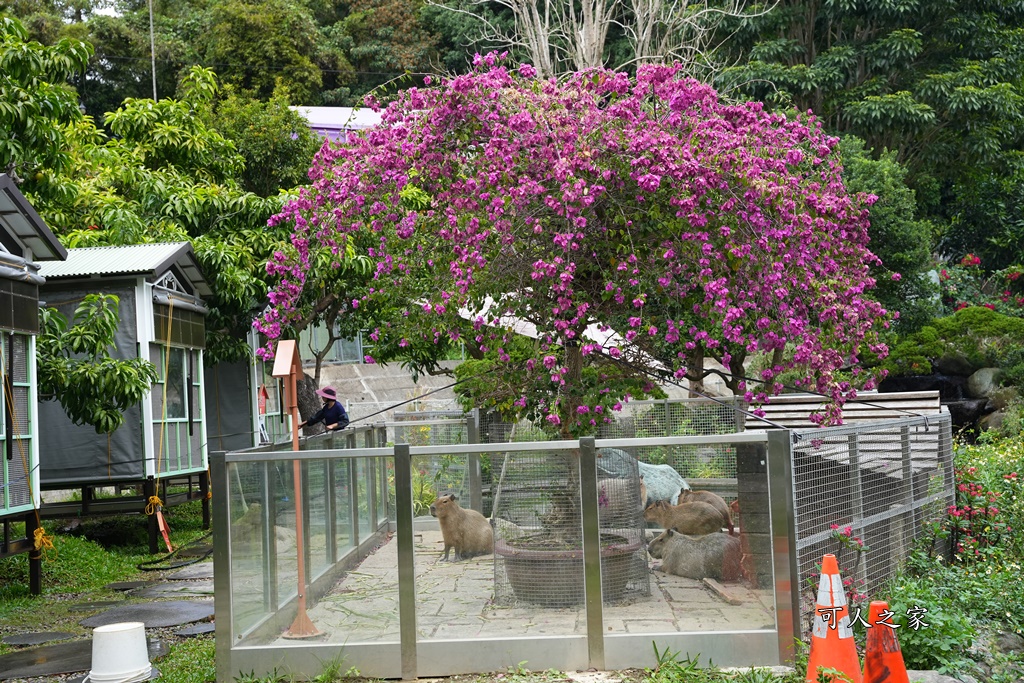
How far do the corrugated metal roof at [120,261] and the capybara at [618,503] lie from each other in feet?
27.2

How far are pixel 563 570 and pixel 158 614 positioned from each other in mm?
4425

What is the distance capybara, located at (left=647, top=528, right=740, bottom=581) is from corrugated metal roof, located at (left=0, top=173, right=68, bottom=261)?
700 centimetres

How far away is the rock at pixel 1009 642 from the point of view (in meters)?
6.61

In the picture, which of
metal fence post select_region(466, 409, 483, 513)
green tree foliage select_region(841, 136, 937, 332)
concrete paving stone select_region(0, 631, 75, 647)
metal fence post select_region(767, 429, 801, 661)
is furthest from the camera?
green tree foliage select_region(841, 136, 937, 332)

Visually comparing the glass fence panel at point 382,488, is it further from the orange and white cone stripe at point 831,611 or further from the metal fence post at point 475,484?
the orange and white cone stripe at point 831,611

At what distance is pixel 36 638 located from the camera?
8.00 meters

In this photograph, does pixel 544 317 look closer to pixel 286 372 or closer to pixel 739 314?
pixel 739 314

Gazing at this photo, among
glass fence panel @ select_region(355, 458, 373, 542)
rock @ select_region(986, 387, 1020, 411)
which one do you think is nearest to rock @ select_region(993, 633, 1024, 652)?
glass fence panel @ select_region(355, 458, 373, 542)

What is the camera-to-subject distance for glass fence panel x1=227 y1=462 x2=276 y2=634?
6148 mm

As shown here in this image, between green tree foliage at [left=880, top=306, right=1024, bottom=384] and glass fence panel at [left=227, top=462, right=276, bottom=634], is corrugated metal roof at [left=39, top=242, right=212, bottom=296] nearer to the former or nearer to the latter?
glass fence panel at [left=227, top=462, right=276, bottom=634]

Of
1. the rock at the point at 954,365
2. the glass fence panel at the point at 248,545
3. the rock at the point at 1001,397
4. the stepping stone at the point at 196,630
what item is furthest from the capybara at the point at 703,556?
the rock at the point at 954,365

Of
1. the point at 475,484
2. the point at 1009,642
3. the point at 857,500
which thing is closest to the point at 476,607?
the point at 475,484

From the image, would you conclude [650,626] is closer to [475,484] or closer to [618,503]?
[618,503]

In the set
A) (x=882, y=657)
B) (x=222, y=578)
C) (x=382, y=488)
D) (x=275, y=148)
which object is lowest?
(x=882, y=657)
